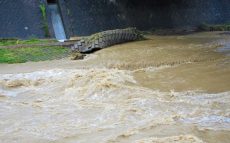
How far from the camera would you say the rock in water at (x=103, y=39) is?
9.70 metres

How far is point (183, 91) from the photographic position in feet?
18.3

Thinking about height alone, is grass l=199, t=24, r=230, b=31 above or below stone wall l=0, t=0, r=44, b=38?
below

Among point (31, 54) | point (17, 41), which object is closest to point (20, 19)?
point (17, 41)

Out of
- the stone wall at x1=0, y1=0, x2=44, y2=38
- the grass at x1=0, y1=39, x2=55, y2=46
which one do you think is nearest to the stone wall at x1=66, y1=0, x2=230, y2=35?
the stone wall at x1=0, y1=0, x2=44, y2=38

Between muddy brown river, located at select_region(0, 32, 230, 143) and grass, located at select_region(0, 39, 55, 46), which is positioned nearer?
muddy brown river, located at select_region(0, 32, 230, 143)

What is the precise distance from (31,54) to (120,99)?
4.58 meters

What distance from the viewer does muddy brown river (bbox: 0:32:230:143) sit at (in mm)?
4059

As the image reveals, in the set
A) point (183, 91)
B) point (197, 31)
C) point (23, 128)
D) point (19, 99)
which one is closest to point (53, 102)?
point (19, 99)

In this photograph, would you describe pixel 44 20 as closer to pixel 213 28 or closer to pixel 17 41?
pixel 17 41

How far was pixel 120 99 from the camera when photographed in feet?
17.4

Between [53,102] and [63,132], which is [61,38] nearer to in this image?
[53,102]

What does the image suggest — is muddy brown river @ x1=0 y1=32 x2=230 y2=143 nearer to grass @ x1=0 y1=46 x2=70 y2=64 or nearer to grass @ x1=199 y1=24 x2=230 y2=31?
grass @ x1=0 y1=46 x2=70 y2=64

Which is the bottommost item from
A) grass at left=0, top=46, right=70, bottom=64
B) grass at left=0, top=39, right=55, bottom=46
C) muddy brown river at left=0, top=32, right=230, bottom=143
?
muddy brown river at left=0, top=32, right=230, bottom=143

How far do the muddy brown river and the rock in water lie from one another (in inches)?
41.6
